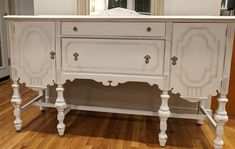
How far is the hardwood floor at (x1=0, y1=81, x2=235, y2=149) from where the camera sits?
1803 mm

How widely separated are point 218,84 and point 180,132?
0.62 meters

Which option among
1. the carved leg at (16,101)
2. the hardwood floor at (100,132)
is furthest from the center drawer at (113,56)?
the hardwood floor at (100,132)

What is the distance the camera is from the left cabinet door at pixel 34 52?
1768 millimetres

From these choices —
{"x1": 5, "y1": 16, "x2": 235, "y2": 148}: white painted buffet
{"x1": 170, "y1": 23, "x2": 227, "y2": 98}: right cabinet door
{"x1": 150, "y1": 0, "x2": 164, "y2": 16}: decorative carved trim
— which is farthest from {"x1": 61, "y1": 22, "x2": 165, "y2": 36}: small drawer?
{"x1": 150, "y1": 0, "x2": 164, "y2": 16}: decorative carved trim

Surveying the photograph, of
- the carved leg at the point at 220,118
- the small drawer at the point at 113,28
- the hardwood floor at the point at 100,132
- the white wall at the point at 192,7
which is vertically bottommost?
the hardwood floor at the point at 100,132

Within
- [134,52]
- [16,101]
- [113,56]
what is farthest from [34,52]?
[134,52]

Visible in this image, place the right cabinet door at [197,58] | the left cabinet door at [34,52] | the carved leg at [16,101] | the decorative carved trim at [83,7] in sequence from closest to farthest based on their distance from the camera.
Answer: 1. the right cabinet door at [197,58]
2. the left cabinet door at [34,52]
3. the carved leg at [16,101]
4. the decorative carved trim at [83,7]

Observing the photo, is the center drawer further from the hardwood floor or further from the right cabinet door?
the hardwood floor

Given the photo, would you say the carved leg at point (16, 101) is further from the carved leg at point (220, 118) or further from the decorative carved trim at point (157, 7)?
the carved leg at point (220, 118)

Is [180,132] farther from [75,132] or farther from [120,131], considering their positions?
[75,132]

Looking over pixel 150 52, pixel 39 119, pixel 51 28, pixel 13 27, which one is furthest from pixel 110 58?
pixel 39 119

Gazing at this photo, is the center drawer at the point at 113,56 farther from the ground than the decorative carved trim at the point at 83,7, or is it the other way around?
the decorative carved trim at the point at 83,7

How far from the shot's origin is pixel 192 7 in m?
2.01

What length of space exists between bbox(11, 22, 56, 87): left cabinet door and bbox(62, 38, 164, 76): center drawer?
11 cm
